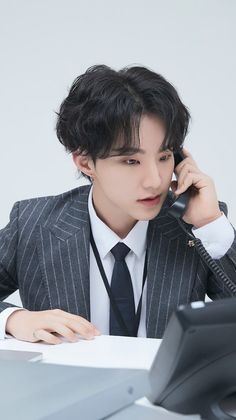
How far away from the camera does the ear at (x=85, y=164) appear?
1559 mm

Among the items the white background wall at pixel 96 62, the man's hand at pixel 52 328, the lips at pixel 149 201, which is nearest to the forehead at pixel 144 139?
the lips at pixel 149 201

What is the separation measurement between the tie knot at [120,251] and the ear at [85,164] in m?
0.19

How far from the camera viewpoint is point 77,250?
1.60m

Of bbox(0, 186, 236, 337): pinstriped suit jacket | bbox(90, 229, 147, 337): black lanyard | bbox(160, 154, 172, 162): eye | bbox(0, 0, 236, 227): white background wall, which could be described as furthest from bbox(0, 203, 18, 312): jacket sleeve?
bbox(0, 0, 236, 227): white background wall

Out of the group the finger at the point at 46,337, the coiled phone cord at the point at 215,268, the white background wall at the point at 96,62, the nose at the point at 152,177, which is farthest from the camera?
the white background wall at the point at 96,62

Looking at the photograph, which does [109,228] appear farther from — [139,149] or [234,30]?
[234,30]

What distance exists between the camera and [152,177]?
4.50 ft

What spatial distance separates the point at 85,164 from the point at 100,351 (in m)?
0.56

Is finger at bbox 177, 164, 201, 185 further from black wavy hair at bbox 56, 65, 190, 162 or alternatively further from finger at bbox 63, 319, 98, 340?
finger at bbox 63, 319, 98, 340

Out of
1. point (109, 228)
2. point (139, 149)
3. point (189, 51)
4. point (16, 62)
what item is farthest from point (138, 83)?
point (16, 62)

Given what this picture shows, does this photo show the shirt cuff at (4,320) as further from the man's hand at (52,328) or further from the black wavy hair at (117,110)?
the black wavy hair at (117,110)

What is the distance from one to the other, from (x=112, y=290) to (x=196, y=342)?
2.69ft

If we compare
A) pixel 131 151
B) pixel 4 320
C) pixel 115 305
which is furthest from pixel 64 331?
pixel 131 151

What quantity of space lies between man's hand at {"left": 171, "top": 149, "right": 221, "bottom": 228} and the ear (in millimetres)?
215
